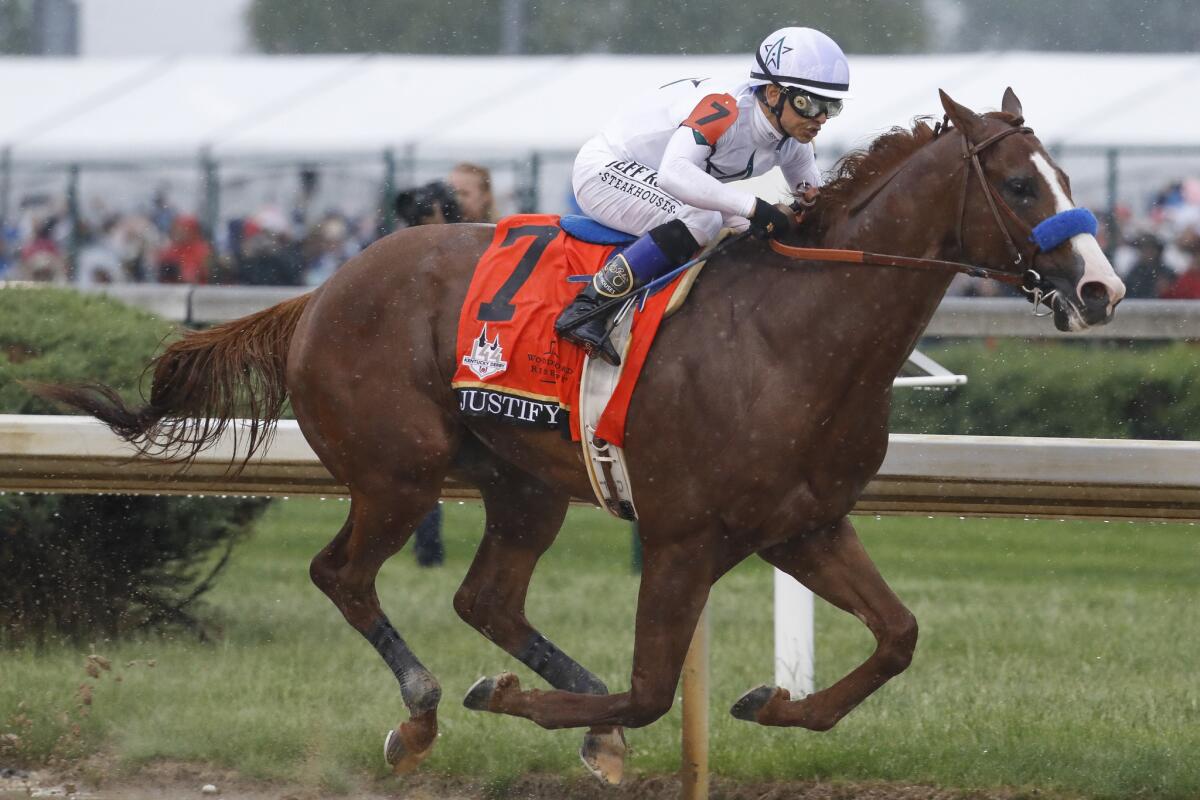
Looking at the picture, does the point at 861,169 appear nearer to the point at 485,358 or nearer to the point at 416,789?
the point at 485,358

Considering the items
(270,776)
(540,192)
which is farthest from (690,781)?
(540,192)

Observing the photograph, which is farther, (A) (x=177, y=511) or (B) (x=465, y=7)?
(B) (x=465, y=7)

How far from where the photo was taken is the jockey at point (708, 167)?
14.6ft

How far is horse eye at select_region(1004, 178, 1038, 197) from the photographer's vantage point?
163 inches

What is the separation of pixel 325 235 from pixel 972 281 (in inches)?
240

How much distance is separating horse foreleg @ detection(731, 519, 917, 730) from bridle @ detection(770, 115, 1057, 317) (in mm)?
754

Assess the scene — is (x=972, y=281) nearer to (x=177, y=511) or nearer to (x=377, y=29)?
(x=177, y=511)

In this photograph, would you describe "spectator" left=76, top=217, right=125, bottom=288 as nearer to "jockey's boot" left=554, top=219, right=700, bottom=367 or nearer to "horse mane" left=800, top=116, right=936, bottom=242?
"jockey's boot" left=554, top=219, right=700, bottom=367

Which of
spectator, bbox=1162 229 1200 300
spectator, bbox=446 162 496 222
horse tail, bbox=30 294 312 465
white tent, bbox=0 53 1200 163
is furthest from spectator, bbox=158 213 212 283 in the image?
horse tail, bbox=30 294 312 465

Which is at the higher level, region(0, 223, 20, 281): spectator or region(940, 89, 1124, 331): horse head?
region(940, 89, 1124, 331): horse head

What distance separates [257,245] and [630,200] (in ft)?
37.1

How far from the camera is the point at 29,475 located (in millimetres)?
5699

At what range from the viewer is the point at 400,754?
5.06 m

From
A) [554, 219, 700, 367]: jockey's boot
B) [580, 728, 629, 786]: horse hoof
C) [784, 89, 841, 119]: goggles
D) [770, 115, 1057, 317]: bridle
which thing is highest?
[784, 89, 841, 119]: goggles
